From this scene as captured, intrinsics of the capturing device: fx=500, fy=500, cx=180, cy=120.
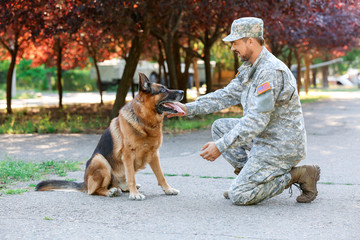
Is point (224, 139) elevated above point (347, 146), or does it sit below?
above

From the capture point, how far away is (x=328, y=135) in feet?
37.0

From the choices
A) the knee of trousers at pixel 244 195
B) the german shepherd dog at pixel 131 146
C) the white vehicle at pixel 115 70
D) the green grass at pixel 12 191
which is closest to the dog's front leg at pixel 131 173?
the german shepherd dog at pixel 131 146

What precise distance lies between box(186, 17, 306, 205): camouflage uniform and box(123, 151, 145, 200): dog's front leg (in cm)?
105

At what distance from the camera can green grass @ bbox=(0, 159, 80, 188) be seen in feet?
21.4

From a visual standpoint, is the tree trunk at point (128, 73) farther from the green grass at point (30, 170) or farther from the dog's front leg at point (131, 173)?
the dog's front leg at point (131, 173)

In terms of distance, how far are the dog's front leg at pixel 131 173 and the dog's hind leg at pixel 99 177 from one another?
0.21 metres

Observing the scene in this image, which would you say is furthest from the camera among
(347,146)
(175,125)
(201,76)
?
(201,76)

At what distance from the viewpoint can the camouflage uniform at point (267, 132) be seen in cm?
475

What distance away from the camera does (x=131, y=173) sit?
5422 millimetres

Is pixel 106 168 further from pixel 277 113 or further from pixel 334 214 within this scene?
pixel 334 214

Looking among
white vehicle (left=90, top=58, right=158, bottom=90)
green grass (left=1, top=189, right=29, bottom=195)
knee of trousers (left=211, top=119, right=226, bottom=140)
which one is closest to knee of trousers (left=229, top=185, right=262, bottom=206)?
knee of trousers (left=211, top=119, right=226, bottom=140)

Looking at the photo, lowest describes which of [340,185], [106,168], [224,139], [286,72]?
[340,185]

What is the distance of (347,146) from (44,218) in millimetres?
6715

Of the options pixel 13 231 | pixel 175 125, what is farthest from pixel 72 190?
pixel 175 125
